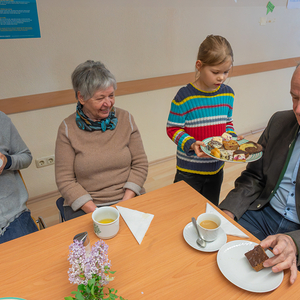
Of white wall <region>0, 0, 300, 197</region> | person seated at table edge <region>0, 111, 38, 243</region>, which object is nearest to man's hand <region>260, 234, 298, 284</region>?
person seated at table edge <region>0, 111, 38, 243</region>

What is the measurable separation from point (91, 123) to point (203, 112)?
0.69 metres

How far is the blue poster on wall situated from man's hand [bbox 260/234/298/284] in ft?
7.03

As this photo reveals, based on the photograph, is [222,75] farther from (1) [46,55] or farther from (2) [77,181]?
(1) [46,55]

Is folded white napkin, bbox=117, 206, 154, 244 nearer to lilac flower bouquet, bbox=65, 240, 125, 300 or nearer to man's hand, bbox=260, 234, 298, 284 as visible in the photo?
lilac flower bouquet, bbox=65, 240, 125, 300

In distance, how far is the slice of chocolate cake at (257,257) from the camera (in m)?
0.81

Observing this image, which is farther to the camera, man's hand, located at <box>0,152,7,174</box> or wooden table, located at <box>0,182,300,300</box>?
man's hand, located at <box>0,152,7,174</box>

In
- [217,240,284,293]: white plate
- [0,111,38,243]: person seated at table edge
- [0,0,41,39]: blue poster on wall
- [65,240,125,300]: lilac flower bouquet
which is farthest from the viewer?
[0,0,41,39]: blue poster on wall

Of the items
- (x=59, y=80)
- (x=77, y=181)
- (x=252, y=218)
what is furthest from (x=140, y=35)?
(x=252, y=218)

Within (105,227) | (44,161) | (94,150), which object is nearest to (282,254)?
(105,227)

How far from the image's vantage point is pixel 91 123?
1.46 meters

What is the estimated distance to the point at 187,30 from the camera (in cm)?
265

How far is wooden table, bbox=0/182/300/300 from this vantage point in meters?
0.78

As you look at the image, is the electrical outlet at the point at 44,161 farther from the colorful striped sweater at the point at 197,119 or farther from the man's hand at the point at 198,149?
the man's hand at the point at 198,149

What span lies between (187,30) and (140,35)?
1.83ft
